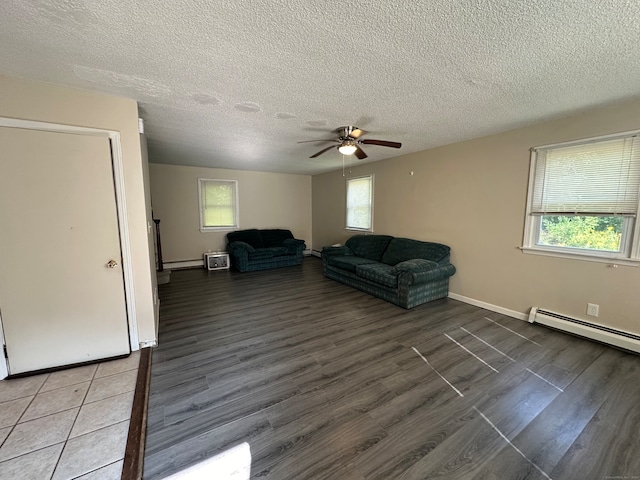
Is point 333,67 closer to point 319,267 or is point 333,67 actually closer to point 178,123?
point 178,123

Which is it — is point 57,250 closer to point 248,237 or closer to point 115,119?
point 115,119

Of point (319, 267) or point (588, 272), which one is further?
point (319, 267)

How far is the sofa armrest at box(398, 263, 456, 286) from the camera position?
3520mm

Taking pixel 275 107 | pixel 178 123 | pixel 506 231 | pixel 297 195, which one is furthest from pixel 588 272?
pixel 297 195

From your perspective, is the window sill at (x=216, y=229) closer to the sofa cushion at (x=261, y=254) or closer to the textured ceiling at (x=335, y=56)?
the sofa cushion at (x=261, y=254)

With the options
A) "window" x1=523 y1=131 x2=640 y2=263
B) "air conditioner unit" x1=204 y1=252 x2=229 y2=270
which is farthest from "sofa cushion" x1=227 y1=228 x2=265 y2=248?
"window" x1=523 y1=131 x2=640 y2=263

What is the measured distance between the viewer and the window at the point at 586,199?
2.50 metres

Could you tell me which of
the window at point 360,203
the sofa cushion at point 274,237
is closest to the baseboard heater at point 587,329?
the window at point 360,203

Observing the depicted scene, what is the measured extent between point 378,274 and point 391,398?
83.9 inches

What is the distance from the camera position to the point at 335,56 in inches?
66.5

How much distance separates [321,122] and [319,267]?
3.80 meters

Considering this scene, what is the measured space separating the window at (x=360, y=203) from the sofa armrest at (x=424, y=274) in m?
1.97

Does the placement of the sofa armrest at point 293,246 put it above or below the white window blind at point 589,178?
below

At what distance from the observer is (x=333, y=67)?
1.82m
